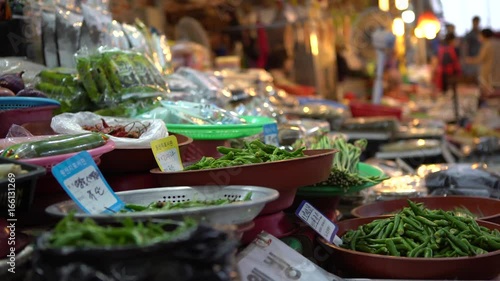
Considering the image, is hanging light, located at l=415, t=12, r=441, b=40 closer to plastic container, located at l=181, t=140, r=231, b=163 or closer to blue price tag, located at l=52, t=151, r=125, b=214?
plastic container, located at l=181, t=140, r=231, b=163

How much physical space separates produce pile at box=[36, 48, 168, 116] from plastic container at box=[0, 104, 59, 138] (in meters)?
0.47

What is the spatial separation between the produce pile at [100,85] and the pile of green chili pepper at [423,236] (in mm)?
1233

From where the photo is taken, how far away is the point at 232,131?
113 inches

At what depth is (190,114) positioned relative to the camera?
3045mm

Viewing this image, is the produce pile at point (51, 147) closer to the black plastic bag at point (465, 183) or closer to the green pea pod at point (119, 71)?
the green pea pod at point (119, 71)

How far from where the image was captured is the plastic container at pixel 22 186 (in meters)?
1.62

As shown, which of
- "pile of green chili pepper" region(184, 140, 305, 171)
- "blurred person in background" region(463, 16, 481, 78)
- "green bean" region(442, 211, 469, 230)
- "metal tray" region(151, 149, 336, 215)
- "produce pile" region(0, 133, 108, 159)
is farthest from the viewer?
"blurred person in background" region(463, 16, 481, 78)

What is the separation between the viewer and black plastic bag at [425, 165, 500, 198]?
350 centimetres

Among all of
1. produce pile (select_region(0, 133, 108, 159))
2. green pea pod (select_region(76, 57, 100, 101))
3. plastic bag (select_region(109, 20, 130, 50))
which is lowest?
produce pile (select_region(0, 133, 108, 159))

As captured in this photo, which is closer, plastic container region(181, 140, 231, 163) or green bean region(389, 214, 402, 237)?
green bean region(389, 214, 402, 237)

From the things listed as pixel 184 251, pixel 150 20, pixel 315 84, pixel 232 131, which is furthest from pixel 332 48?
pixel 184 251

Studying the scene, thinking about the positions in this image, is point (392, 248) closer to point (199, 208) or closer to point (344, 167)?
point (344, 167)

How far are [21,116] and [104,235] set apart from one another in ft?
4.10

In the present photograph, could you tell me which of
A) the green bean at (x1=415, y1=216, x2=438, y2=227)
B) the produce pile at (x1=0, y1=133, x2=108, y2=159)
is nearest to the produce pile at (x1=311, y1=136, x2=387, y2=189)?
the green bean at (x1=415, y1=216, x2=438, y2=227)
